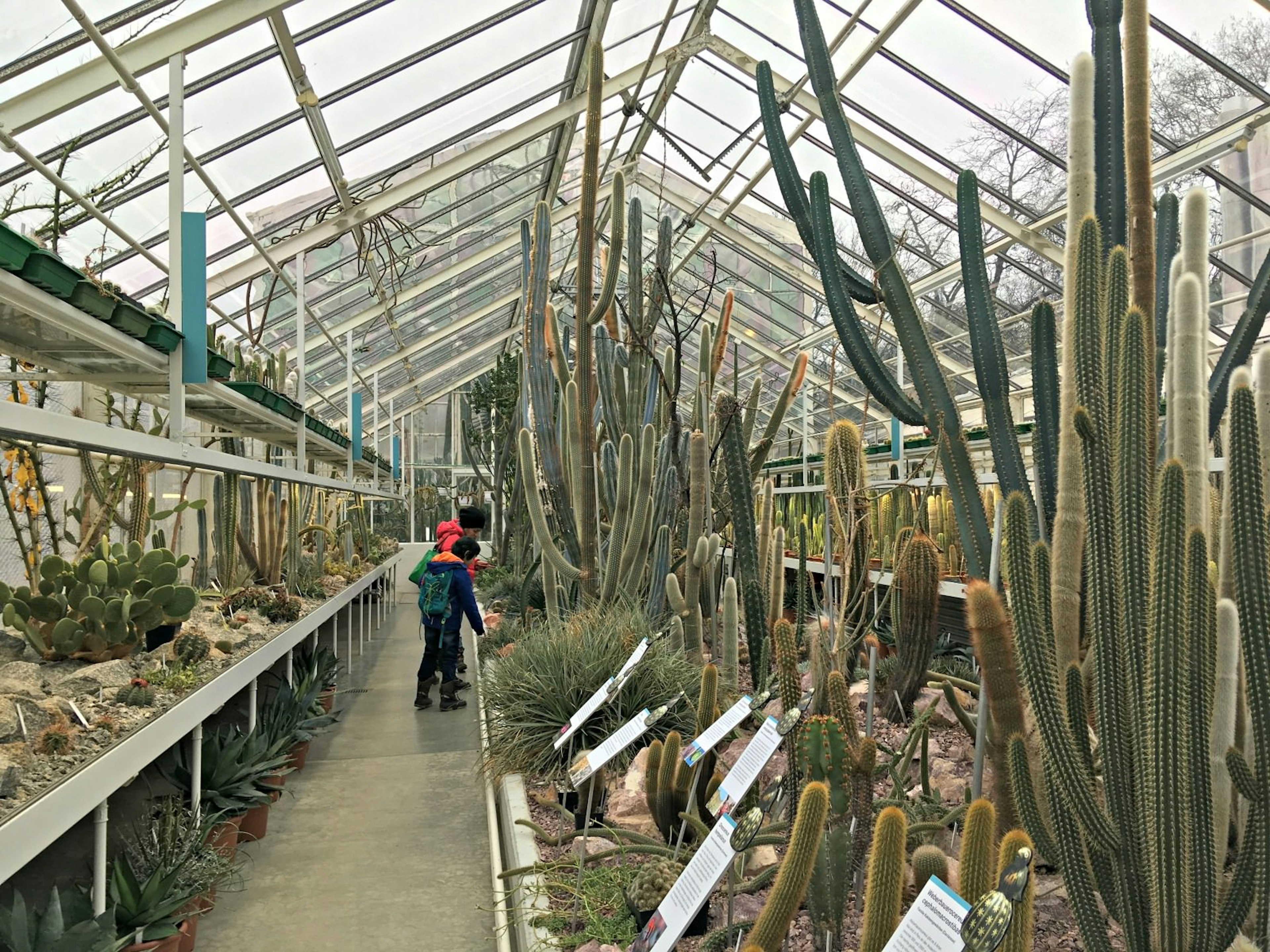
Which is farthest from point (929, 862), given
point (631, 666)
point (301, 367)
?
point (301, 367)

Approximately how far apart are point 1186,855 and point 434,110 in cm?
880

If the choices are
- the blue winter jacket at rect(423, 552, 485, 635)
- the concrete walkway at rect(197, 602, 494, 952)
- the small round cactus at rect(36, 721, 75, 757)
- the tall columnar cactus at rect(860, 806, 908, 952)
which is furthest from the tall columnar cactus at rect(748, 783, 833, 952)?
the blue winter jacket at rect(423, 552, 485, 635)

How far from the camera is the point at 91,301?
2.54 meters

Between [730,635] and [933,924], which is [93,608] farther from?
[933,924]

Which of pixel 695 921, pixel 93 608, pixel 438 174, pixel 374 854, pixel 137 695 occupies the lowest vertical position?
pixel 374 854

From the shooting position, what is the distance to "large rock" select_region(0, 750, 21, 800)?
85.0 inches

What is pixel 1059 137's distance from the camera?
Result: 27.4ft

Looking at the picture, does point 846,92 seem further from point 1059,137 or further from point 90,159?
point 90,159

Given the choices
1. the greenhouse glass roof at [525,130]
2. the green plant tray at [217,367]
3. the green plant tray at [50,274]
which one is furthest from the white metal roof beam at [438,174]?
the green plant tray at [50,274]

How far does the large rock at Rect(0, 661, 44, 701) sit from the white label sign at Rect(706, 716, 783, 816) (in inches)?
84.2

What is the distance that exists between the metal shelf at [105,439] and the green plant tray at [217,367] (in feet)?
1.12

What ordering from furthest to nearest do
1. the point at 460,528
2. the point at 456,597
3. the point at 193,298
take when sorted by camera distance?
the point at 460,528, the point at 456,597, the point at 193,298

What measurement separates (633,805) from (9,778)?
1819 millimetres

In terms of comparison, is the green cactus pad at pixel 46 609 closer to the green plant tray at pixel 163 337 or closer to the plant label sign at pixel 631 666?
the green plant tray at pixel 163 337
